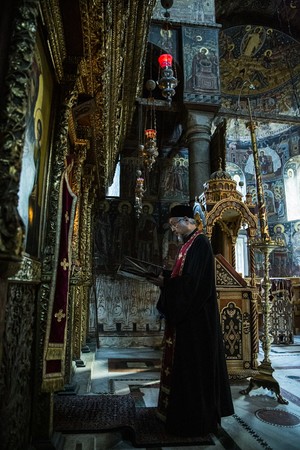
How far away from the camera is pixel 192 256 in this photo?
3.03m

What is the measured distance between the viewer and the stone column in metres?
9.48

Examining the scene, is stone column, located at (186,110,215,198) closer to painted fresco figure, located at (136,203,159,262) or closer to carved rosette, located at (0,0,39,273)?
painted fresco figure, located at (136,203,159,262)

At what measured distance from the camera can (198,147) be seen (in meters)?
9.73

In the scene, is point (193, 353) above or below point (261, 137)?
below

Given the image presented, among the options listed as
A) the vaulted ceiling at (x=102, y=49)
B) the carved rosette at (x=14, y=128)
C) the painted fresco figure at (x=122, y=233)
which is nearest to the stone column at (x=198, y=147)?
the painted fresco figure at (x=122, y=233)

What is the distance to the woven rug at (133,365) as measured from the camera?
5.67 meters

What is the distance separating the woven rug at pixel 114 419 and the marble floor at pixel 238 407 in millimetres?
58

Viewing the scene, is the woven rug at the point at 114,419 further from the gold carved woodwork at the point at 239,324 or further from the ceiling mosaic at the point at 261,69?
the ceiling mosaic at the point at 261,69

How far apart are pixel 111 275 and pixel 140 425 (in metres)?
7.06

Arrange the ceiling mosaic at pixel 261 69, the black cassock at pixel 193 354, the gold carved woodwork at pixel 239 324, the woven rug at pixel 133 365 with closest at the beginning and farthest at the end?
the black cassock at pixel 193 354, the gold carved woodwork at pixel 239 324, the woven rug at pixel 133 365, the ceiling mosaic at pixel 261 69

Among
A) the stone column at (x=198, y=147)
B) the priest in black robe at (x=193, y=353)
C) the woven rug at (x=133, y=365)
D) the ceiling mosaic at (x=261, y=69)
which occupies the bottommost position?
the woven rug at (x=133, y=365)

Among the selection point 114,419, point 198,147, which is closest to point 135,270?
point 114,419

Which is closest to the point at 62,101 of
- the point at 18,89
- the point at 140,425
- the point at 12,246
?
the point at 18,89

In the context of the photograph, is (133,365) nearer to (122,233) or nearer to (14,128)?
(122,233)
